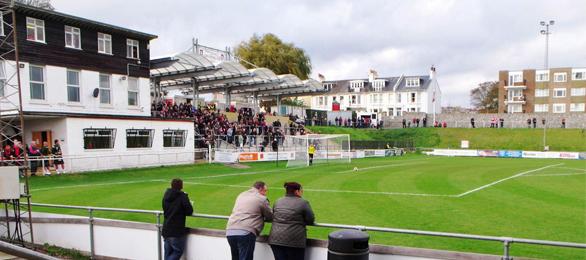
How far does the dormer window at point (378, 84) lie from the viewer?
90562mm

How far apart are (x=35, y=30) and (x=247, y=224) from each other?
84.4 feet

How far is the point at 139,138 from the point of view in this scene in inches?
1234

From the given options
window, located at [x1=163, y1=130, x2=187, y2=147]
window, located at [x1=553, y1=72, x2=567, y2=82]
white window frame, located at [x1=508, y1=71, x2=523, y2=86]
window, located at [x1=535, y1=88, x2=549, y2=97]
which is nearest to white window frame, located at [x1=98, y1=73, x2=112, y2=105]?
window, located at [x1=163, y1=130, x2=187, y2=147]

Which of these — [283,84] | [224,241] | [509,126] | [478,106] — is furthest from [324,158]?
[478,106]

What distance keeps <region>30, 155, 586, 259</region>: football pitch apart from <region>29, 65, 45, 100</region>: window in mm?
6424

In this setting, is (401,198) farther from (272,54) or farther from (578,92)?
(578,92)

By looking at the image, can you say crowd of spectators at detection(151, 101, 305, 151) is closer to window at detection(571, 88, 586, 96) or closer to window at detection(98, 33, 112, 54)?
window at detection(98, 33, 112, 54)

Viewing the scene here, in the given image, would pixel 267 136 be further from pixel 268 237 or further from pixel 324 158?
pixel 268 237

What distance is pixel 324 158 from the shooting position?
39781 millimetres

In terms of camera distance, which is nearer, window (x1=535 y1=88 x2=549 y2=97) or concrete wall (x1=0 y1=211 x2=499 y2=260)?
concrete wall (x1=0 y1=211 x2=499 y2=260)

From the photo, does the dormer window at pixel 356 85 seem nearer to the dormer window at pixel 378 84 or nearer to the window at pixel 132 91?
the dormer window at pixel 378 84

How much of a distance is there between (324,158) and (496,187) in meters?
19.8

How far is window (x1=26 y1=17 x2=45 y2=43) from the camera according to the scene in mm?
26947

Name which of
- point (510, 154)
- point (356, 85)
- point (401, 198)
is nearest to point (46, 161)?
point (401, 198)
